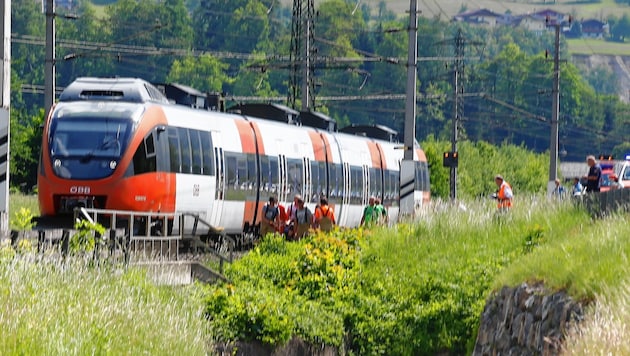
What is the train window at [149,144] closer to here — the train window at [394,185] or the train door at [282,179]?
the train door at [282,179]

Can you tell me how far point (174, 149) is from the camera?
34344 millimetres

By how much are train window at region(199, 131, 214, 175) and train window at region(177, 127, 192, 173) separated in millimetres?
921

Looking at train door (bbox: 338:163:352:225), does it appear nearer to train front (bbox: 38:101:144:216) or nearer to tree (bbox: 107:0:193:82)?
train front (bbox: 38:101:144:216)

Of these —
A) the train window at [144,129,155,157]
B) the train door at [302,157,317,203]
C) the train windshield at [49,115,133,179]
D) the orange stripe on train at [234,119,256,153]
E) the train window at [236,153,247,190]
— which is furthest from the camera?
the train door at [302,157,317,203]

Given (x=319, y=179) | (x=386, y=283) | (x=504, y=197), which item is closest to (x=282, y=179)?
(x=319, y=179)

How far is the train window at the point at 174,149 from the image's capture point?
3412cm

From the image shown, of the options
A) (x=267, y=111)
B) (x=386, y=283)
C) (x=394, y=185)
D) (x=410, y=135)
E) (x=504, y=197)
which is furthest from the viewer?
(x=394, y=185)

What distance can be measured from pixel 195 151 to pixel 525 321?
1518 centimetres

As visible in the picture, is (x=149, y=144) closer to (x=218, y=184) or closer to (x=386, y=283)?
(x=218, y=184)

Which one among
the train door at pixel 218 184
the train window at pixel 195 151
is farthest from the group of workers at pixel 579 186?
the train window at pixel 195 151

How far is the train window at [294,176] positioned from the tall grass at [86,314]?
654 inches

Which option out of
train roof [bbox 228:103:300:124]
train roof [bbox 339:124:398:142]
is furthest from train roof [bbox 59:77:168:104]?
train roof [bbox 339:124:398:142]

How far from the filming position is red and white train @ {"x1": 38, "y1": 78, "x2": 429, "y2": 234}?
3247 cm

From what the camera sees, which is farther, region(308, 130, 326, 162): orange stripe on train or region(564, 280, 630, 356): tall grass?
region(308, 130, 326, 162): orange stripe on train
